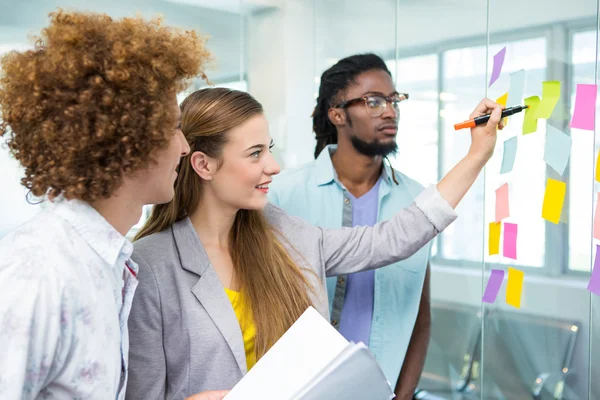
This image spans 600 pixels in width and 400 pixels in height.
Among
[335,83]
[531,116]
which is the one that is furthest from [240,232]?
[531,116]

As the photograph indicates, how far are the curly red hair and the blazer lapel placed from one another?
436 millimetres

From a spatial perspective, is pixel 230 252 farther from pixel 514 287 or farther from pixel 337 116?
pixel 514 287

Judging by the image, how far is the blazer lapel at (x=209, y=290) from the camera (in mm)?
1274

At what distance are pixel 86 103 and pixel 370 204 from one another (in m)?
1.19

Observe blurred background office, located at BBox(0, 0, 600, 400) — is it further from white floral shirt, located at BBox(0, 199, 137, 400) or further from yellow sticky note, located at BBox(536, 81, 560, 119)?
white floral shirt, located at BBox(0, 199, 137, 400)

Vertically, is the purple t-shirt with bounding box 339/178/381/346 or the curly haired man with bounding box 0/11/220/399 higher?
the curly haired man with bounding box 0/11/220/399

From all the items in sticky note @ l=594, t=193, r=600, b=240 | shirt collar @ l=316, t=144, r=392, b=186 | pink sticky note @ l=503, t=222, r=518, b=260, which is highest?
shirt collar @ l=316, t=144, r=392, b=186

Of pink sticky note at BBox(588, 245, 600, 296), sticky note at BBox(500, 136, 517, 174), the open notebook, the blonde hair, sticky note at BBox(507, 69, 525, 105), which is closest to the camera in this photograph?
the open notebook

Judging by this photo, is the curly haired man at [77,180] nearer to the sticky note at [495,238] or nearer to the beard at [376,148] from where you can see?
the beard at [376,148]

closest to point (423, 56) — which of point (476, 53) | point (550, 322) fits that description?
point (476, 53)

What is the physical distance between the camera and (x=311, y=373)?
0.99 m

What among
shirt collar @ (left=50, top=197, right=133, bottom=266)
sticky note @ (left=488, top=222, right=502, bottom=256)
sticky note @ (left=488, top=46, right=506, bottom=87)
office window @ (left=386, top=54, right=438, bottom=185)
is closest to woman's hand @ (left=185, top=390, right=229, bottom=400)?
shirt collar @ (left=50, top=197, right=133, bottom=266)

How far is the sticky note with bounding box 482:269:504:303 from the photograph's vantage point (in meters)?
2.10

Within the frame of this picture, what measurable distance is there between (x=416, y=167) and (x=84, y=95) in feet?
6.41
